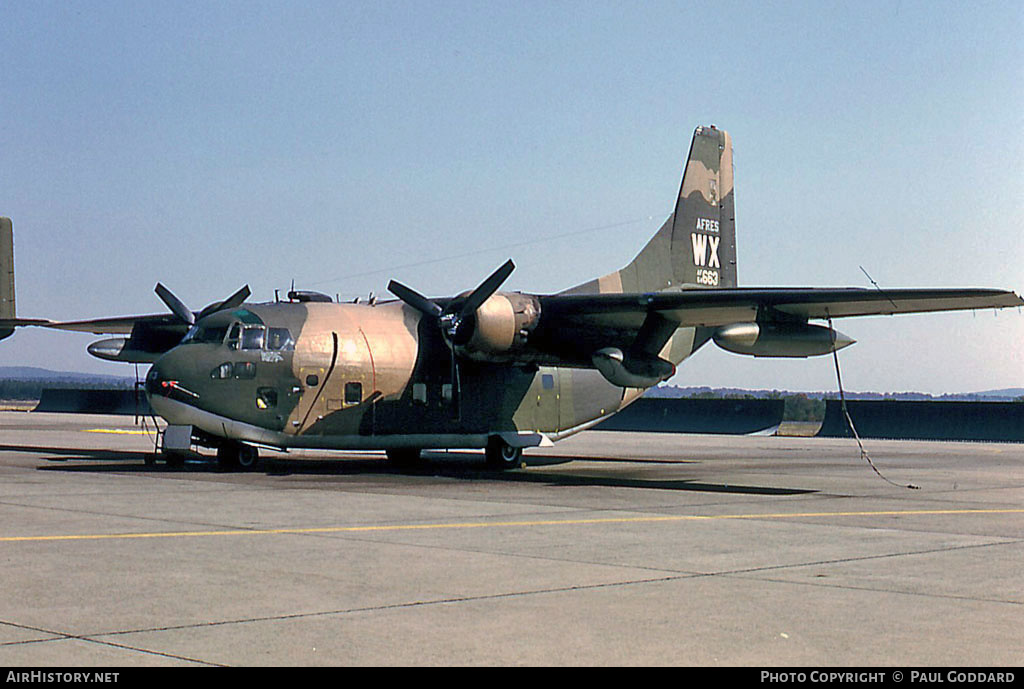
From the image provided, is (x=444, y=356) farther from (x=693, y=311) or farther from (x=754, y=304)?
(x=754, y=304)

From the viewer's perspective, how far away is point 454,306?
24812 mm

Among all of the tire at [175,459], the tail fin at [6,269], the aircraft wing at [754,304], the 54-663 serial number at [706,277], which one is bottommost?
the tire at [175,459]

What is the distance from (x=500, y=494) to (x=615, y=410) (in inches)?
421

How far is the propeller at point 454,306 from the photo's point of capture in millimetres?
24125

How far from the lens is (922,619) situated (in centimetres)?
849

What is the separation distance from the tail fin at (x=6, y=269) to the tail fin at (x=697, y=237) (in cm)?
2255

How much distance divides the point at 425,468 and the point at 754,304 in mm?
8211

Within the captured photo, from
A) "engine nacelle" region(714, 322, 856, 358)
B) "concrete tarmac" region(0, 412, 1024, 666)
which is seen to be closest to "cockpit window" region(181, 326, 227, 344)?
"concrete tarmac" region(0, 412, 1024, 666)

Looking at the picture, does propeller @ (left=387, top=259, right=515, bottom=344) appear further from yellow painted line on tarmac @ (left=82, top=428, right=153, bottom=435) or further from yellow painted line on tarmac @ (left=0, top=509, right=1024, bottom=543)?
yellow painted line on tarmac @ (left=82, top=428, right=153, bottom=435)

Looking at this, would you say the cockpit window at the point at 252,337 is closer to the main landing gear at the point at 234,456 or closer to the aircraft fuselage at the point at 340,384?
the aircraft fuselage at the point at 340,384

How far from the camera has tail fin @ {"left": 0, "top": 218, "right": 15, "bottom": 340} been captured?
40812mm

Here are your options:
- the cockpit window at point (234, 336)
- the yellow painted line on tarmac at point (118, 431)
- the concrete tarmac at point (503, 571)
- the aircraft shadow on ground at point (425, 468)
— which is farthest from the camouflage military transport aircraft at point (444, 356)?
the yellow painted line on tarmac at point (118, 431)
